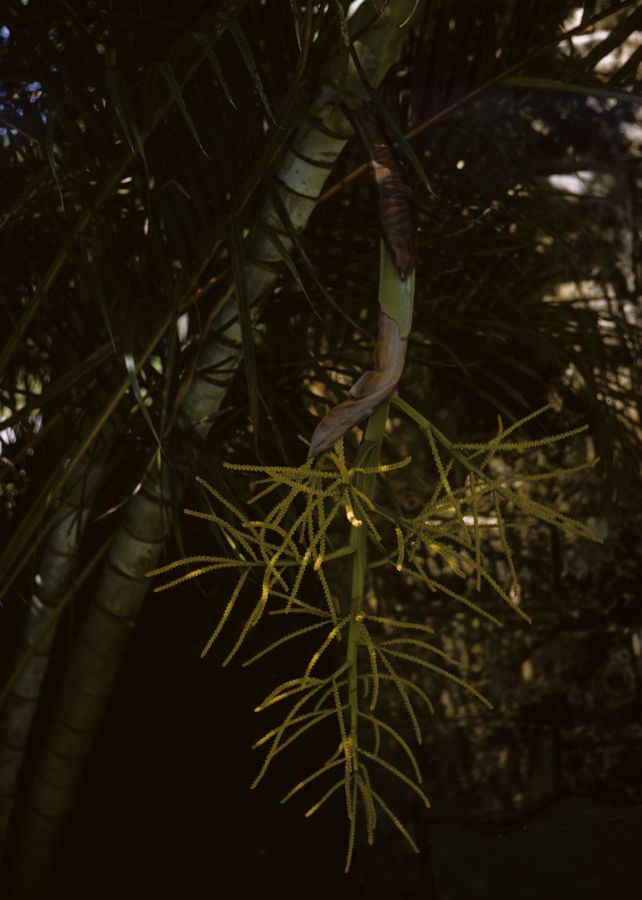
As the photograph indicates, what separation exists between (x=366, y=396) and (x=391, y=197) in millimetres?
182

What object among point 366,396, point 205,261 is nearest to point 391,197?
point 366,396

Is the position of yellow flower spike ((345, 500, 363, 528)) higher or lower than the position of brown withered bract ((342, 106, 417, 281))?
lower

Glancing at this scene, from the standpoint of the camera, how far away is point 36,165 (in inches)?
56.4

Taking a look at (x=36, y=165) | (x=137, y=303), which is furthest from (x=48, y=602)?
(x=36, y=165)

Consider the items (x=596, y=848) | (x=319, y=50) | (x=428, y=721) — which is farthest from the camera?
(x=428, y=721)

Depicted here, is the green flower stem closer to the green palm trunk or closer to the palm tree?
the palm tree

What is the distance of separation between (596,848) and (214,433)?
0.93m

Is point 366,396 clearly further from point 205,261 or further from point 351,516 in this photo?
point 205,261

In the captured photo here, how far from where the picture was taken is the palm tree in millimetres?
1107

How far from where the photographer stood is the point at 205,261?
1.15 m

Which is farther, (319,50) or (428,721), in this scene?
(428,721)

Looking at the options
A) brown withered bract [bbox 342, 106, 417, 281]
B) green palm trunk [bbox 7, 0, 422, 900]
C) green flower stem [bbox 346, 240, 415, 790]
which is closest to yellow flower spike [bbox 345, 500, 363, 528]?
green flower stem [bbox 346, 240, 415, 790]

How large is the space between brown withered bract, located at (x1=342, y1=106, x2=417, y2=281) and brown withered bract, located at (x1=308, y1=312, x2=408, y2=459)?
6 centimetres

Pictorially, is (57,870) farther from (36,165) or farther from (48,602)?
(36,165)
